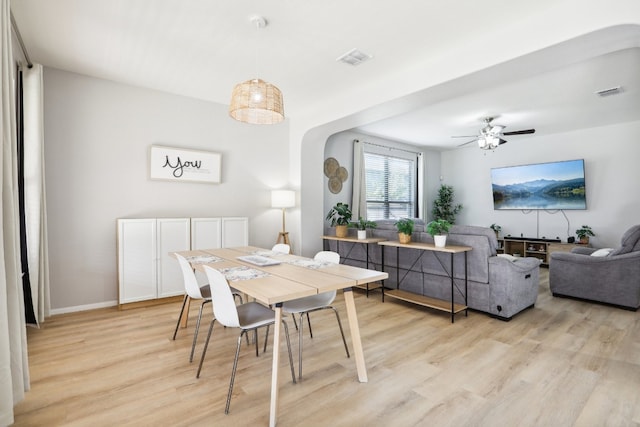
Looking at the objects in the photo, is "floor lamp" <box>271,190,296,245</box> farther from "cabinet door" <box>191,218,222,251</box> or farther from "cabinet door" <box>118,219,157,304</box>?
"cabinet door" <box>118,219,157,304</box>

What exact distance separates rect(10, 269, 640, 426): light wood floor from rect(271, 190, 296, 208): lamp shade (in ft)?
6.16

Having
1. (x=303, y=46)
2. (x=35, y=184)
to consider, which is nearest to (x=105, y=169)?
(x=35, y=184)

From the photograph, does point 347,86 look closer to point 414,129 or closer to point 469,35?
point 469,35

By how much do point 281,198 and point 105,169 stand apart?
2188mm

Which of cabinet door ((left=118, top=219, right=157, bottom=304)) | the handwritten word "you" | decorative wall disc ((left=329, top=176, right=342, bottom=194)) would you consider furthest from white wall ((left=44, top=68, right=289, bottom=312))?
decorative wall disc ((left=329, top=176, right=342, bottom=194))

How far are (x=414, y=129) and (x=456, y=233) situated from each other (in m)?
2.83

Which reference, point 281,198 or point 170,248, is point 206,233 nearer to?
point 170,248

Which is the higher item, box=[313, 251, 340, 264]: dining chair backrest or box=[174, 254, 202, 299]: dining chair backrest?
box=[313, 251, 340, 264]: dining chair backrest

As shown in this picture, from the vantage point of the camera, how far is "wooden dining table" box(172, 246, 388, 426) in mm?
1788

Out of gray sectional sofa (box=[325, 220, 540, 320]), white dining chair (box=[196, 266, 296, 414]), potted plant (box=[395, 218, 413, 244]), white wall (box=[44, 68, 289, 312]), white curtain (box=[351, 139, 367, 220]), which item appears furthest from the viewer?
white curtain (box=[351, 139, 367, 220])

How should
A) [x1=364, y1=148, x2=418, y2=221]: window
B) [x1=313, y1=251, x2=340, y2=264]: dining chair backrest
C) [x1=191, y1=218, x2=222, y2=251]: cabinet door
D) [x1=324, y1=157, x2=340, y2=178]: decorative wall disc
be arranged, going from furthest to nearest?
[x1=364, y1=148, x2=418, y2=221]: window < [x1=324, y1=157, x2=340, y2=178]: decorative wall disc < [x1=191, y1=218, x2=222, y2=251]: cabinet door < [x1=313, y1=251, x2=340, y2=264]: dining chair backrest

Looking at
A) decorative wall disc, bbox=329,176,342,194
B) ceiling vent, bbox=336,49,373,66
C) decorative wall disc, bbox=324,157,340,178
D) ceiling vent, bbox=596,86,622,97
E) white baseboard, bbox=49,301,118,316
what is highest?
ceiling vent, bbox=336,49,373,66

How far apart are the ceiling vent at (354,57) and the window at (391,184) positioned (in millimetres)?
3265

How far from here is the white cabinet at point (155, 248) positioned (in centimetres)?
366
